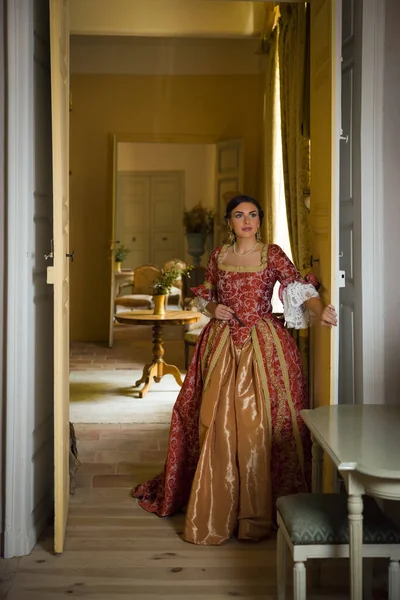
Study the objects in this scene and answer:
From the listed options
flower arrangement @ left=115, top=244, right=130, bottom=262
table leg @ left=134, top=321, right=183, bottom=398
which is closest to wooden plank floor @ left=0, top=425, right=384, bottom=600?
table leg @ left=134, top=321, right=183, bottom=398

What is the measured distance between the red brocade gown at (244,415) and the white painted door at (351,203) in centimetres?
22

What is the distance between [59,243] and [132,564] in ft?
4.60

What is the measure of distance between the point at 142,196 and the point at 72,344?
449cm

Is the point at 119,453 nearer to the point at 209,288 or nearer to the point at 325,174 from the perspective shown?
the point at 209,288

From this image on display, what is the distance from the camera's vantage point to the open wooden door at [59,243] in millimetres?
3115

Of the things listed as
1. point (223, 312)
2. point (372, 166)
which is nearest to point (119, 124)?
point (223, 312)

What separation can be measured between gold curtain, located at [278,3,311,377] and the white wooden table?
1.73 m

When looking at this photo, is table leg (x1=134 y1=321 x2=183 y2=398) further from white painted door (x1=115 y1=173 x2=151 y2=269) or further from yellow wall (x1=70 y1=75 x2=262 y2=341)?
white painted door (x1=115 y1=173 x2=151 y2=269)

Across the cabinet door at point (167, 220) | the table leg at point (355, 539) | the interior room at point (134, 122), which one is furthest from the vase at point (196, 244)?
the table leg at point (355, 539)

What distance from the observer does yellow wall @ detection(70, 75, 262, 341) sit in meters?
9.28

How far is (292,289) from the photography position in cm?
356

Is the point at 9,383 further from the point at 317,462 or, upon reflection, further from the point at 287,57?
the point at 287,57

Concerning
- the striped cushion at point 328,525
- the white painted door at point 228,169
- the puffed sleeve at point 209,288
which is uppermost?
the white painted door at point 228,169

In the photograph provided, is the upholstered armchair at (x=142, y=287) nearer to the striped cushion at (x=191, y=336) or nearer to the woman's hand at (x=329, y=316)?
the striped cushion at (x=191, y=336)
